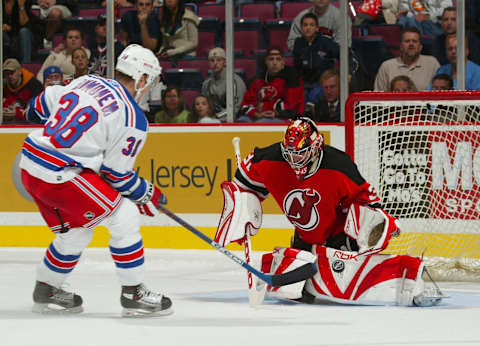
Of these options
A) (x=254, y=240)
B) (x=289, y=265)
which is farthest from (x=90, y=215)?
(x=254, y=240)

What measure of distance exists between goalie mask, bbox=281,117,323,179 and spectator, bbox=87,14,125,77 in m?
2.59

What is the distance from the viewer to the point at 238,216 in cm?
393

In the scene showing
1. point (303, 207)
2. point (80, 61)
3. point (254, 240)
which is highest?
point (80, 61)

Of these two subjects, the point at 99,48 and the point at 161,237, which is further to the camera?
the point at 99,48

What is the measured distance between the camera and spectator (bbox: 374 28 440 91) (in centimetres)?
547

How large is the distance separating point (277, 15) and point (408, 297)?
2651 millimetres

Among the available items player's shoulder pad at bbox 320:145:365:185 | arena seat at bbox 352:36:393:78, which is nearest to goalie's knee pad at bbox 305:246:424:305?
player's shoulder pad at bbox 320:145:365:185

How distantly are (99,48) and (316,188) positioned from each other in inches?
110

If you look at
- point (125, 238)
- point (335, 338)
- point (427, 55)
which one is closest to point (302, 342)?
point (335, 338)

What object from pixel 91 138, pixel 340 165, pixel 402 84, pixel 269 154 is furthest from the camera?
pixel 402 84

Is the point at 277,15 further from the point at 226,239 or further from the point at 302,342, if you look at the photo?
the point at 302,342

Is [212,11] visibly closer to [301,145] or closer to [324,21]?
[324,21]

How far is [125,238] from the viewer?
3.32m

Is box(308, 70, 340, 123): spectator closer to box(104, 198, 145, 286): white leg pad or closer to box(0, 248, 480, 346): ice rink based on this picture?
box(0, 248, 480, 346): ice rink
